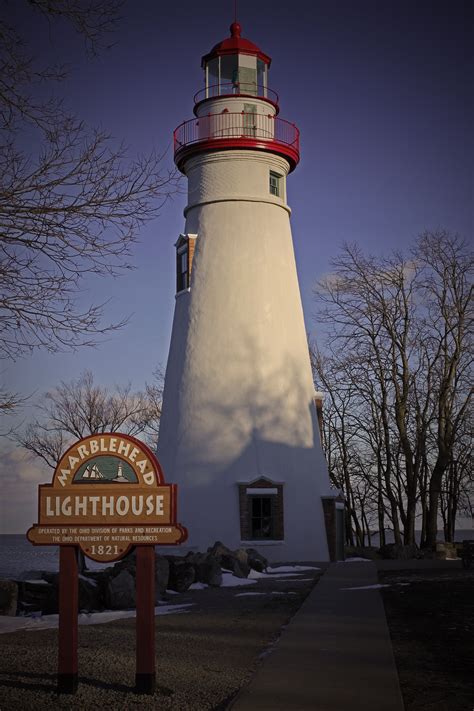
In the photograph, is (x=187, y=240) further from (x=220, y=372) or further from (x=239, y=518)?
(x=239, y=518)

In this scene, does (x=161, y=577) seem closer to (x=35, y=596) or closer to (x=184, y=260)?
(x=35, y=596)

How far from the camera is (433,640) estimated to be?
1120 cm

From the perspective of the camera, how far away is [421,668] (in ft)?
30.5

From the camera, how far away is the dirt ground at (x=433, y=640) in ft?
26.5

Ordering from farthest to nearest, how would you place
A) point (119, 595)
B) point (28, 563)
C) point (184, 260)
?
point (28, 563), point (184, 260), point (119, 595)

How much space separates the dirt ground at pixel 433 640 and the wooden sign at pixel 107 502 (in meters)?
2.70

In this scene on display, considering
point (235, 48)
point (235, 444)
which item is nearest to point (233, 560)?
point (235, 444)

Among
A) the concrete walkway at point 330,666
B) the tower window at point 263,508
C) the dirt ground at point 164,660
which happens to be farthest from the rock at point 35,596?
the tower window at point 263,508

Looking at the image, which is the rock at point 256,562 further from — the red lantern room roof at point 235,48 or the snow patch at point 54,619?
the red lantern room roof at point 235,48

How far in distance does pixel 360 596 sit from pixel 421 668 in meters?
6.88

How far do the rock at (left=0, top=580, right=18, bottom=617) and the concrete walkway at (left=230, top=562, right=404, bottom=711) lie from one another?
4.53 metres

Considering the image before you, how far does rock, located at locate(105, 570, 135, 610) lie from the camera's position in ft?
49.6

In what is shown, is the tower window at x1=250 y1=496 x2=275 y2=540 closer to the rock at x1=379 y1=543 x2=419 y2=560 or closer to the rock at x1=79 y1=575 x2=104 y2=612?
the rock at x1=379 y1=543 x2=419 y2=560

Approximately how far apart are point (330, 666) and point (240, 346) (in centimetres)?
1838
